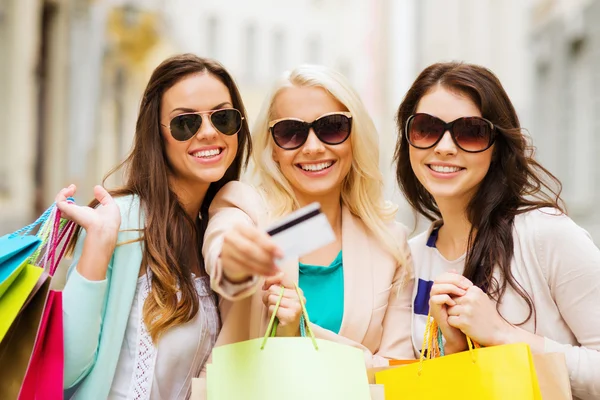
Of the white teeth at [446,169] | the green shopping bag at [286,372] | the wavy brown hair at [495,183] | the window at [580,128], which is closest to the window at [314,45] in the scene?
the window at [580,128]

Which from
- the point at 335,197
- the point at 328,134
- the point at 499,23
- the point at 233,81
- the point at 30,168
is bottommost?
the point at 30,168

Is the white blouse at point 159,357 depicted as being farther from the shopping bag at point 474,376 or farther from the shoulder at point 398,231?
the shoulder at point 398,231

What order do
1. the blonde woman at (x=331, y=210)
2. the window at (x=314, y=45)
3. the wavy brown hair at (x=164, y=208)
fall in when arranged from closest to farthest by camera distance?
the wavy brown hair at (x=164, y=208), the blonde woman at (x=331, y=210), the window at (x=314, y=45)

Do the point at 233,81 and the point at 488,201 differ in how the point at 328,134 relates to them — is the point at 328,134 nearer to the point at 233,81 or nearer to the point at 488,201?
the point at 233,81

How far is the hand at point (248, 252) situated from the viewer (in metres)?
1.85

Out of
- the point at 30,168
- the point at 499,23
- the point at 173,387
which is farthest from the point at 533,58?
the point at 173,387

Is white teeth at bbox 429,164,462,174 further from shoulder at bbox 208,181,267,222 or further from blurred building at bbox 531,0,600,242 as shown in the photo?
blurred building at bbox 531,0,600,242

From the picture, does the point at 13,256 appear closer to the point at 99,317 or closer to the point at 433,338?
the point at 99,317

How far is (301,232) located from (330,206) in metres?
1.14

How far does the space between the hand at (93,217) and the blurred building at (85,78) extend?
695 cm

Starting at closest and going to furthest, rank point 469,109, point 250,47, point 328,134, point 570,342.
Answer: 1. point 570,342
2. point 469,109
3. point 328,134
4. point 250,47

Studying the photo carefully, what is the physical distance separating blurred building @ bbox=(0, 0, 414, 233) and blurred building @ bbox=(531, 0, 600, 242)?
7.07 meters

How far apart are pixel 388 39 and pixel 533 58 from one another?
10955 millimetres

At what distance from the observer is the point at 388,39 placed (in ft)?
79.5
